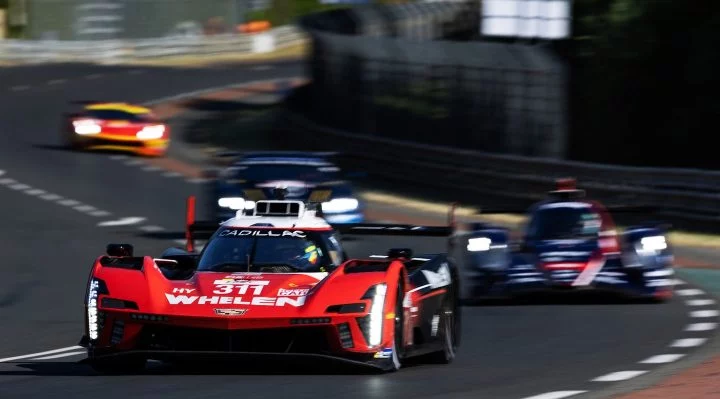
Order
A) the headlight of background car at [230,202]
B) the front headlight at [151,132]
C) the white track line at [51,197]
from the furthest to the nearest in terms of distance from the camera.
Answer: the front headlight at [151,132], the white track line at [51,197], the headlight of background car at [230,202]

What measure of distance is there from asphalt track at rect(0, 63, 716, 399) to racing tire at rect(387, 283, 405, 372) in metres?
0.09

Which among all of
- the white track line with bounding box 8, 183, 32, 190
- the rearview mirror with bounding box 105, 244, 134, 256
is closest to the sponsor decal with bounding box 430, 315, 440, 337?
the rearview mirror with bounding box 105, 244, 134, 256

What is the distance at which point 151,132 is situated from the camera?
37.8 meters

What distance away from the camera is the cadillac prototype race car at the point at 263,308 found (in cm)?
1112

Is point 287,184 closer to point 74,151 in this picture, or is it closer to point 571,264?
point 571,264

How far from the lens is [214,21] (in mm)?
72938

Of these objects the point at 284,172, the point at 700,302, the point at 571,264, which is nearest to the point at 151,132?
the point at 284,172

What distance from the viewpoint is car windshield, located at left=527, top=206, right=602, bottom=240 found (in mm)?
18312

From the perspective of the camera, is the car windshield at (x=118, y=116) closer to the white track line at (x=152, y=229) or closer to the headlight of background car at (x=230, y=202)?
the white track line at (x=152, y=229)

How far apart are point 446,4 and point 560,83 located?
69.2 feet

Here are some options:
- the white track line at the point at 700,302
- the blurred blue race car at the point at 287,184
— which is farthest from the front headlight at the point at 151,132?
the white track line at the point at 700,302

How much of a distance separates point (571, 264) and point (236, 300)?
6.80m

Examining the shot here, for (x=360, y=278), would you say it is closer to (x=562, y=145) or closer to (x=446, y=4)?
(x=562, y=145)

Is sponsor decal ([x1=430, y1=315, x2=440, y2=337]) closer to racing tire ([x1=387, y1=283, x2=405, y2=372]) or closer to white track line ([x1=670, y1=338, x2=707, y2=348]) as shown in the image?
racing tire ([x1=387, y1=283, x2=405, y2=372])
